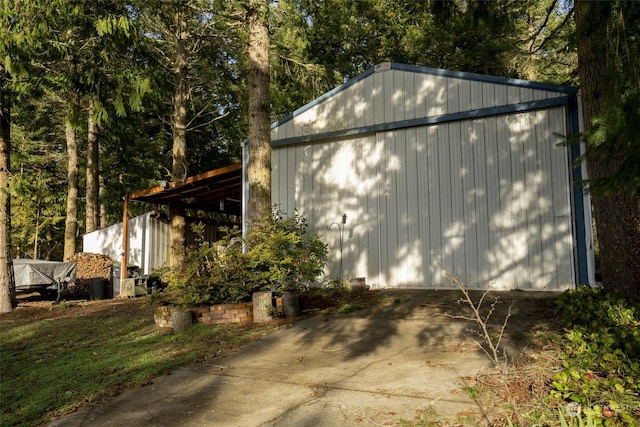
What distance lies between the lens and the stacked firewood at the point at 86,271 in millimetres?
15180

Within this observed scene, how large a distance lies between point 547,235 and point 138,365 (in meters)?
7.08

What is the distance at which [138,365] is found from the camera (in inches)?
218

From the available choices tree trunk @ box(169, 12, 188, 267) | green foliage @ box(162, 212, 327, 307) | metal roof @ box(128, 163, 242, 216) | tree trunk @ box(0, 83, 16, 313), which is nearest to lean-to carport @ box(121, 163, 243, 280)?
metal roof @ box(128, 163, 242, 216)

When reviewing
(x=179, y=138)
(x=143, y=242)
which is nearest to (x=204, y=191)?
(x=179, y=138)

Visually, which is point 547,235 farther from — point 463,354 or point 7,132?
point 7,132

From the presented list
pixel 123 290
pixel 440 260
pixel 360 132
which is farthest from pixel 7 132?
pixel 440 260

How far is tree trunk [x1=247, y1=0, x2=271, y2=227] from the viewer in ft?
29.6

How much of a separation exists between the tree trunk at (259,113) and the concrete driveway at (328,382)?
10.4 feet

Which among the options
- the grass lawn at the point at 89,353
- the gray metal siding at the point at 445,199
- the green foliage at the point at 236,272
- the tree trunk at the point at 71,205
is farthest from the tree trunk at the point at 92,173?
the green foliage at the point at 236,272

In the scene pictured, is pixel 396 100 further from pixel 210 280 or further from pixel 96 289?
pixel 96 289

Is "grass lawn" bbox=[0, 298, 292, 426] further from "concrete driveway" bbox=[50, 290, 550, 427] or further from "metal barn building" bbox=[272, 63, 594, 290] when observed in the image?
"metal barn building" bbox=[272, 63, 594, 290]

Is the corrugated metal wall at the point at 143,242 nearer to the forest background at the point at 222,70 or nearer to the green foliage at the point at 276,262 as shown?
the forest background at the point at 222,70

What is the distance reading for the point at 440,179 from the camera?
32.2ft

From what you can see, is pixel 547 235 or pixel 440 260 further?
pixel 440 260
